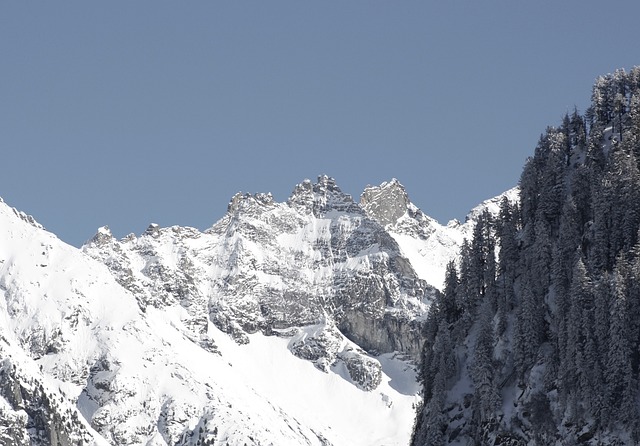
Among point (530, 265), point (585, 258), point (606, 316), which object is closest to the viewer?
point (606, 316)

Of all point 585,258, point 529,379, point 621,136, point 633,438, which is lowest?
point 633,438

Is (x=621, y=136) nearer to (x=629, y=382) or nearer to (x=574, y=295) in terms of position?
(x=574, y=295)

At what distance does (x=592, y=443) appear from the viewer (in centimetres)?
15925

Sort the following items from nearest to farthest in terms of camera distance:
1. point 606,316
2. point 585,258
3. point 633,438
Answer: point 633,438, point 606,316, point 585,258

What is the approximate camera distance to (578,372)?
165 metres

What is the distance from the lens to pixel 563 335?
17175cm

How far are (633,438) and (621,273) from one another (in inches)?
833

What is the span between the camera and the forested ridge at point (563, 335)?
162 meters

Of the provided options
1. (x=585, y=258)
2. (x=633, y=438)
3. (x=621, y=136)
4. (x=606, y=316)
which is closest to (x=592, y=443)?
(x=633, y=438)

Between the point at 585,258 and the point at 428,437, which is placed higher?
the point at 585,258

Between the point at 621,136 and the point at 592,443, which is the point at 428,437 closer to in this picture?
the point at 592,443

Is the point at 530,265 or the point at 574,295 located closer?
the point at 574,295

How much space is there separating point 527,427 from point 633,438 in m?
18.0

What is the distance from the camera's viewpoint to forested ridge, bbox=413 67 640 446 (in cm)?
16188
